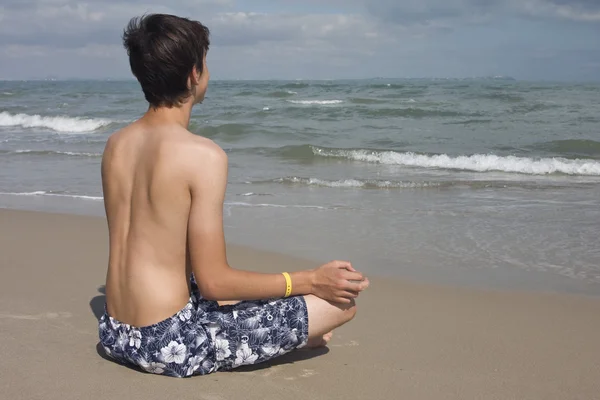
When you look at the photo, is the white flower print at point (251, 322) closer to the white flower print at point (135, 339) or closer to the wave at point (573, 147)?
the white flower print at point (135, 339)

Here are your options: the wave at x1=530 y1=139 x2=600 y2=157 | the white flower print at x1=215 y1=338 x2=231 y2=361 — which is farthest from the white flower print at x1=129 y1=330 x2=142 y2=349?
the wave at x1=530 y1=139 x2=600 y2=157

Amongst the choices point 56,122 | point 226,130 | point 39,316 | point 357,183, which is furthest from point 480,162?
point 56,122

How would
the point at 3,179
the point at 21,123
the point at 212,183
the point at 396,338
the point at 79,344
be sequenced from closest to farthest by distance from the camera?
the point at 212,183 → the point at 79,344 → the point at 396,338 → the point at 3,179 → the point at 21,123

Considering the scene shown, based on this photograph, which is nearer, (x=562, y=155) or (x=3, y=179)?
(x=3, y=179)

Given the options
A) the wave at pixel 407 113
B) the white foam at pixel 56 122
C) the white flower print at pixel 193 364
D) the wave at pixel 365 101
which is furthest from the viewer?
the wave at pixel 365 101

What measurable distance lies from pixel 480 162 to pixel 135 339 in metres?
9.97

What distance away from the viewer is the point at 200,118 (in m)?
20.4

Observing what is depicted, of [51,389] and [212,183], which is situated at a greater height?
[212,183]

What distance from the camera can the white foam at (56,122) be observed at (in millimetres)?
19797

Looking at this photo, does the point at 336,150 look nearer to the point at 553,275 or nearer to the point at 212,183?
the point at 553,275

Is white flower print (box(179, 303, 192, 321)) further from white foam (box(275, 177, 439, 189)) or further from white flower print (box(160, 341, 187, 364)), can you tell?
white foam (box(275, 177, 439, 189))

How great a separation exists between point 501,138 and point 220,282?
13.7 m

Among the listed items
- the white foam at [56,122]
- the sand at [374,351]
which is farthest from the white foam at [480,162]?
the white foam at [56,122]

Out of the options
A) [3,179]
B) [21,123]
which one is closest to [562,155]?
[3,179]
